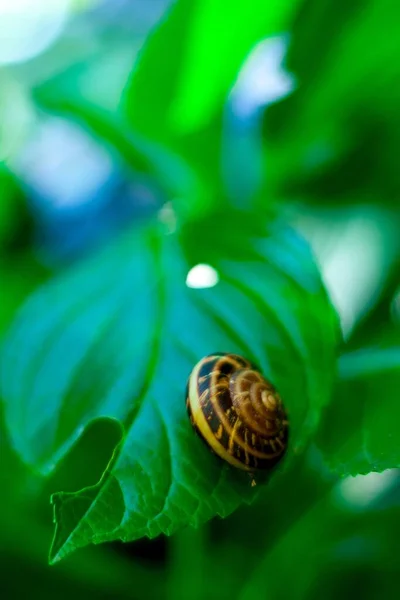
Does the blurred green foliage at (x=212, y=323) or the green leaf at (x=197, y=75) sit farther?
the green leaf at (x=197, y=75)

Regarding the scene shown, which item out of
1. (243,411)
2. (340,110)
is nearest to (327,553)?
(243,411)

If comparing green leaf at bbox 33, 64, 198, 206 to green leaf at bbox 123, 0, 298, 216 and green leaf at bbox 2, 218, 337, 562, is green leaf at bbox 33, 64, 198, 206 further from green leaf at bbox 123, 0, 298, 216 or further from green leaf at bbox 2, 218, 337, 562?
green leaf at bbox 2, 218, 337, 562

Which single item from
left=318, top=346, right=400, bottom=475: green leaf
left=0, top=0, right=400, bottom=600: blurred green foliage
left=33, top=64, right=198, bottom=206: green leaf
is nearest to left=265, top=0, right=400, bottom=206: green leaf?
left=0, top=0, right=400, bottom=600: blurred green foliage

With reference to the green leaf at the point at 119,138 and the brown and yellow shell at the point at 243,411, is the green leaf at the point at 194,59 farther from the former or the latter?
the brown and yellow shell at the point at 243,411

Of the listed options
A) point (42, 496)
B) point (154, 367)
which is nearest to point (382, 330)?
point (154, 367)

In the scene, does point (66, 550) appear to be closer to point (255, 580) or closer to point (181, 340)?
point (181, 340)

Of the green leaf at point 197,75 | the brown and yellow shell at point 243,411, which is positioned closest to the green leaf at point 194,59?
the green leaf at point 197,75

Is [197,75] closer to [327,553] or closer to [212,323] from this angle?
[212,323]

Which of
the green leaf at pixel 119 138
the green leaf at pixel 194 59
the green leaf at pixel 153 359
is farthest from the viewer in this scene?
the green leaf at pixel 119 138
